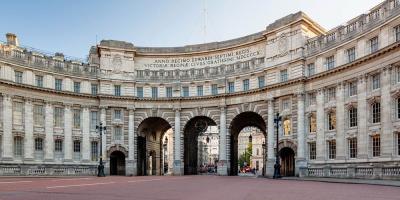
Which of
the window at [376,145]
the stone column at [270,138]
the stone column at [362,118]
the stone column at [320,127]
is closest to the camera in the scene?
the window at [376,145]

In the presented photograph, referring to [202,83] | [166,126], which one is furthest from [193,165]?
[202,83]

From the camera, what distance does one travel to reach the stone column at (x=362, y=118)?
128 ft

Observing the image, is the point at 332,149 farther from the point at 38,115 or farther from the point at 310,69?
the point at 38,115

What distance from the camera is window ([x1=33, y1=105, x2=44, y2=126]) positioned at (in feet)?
168

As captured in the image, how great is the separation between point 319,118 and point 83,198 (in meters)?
33.8

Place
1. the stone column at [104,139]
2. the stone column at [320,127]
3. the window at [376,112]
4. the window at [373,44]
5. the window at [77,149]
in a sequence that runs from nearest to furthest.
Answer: the window at [376,112], the window at [373,44], the stone column at [320,127], the window at [77,149], the stone column at [104,139]

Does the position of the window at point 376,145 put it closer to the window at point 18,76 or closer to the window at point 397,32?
the window at point 397,32

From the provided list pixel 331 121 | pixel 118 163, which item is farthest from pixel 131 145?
pixel 331 121

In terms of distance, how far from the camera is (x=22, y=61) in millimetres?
50094

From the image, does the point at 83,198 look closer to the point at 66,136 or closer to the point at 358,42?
the point at 358,42

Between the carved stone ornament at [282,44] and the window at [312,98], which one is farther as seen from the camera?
the carved stone ornament at [282,44]

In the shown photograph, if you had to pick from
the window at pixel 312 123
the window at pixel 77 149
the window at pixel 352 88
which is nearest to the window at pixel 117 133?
the window at pixel 77 149

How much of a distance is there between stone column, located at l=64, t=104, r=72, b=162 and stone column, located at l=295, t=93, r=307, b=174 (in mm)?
28076

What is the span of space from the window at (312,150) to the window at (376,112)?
9.30 meters
